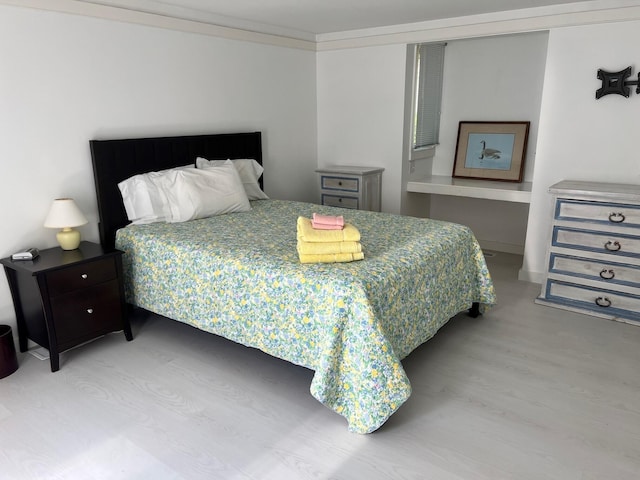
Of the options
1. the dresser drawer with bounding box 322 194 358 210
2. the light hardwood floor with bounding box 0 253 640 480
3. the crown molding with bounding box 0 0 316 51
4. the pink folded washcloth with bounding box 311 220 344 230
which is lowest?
the light hardwood floor with bounding box 0 253 640 480

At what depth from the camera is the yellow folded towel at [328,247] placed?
2.40 meters

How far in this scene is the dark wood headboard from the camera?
317 cm

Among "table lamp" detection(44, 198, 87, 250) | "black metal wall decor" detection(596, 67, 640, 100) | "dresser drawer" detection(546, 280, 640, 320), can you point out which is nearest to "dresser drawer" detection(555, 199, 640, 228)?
"dresser drawer" detection(546, 280, 640, 320)

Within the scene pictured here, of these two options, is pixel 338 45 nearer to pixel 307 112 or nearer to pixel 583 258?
pixel 307 112

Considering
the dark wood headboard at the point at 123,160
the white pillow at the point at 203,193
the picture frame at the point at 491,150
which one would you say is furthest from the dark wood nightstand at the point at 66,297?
the picture frame at the point at 491,150

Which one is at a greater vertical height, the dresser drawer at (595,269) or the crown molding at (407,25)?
the crown molding at (407,25)

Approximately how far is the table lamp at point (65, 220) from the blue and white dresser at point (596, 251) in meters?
3.19

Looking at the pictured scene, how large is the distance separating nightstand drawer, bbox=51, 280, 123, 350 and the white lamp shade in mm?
412

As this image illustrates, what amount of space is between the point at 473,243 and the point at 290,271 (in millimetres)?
1408

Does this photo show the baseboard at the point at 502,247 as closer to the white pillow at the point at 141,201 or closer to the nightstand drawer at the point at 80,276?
the white pillow at the point at 141,201

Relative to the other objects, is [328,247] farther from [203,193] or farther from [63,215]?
[63,215]

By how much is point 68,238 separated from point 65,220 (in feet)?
0.45

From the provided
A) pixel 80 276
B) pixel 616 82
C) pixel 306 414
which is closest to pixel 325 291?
pixel 306 414

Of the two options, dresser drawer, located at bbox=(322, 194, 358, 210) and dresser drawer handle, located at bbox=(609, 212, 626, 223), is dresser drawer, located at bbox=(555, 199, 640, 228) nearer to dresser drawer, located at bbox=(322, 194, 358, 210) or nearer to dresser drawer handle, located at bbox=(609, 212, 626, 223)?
dresser drawer handle, located at bbox=(609, 212, 626, 223)
